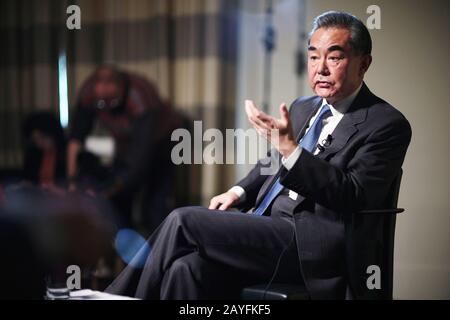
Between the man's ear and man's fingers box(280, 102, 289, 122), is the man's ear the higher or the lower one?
the higher one

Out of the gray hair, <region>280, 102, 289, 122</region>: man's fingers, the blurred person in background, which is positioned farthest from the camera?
the blurred person in background

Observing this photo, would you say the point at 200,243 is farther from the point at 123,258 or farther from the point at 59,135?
the point at 59,135

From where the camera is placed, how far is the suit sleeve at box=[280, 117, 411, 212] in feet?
5.18

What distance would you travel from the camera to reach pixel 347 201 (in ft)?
5.26

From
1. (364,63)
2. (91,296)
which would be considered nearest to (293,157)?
(364,63)

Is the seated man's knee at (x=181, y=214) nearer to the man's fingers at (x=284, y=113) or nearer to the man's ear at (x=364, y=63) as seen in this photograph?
the man's fingers at (x=284, y=113)

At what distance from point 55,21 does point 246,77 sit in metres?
1.26

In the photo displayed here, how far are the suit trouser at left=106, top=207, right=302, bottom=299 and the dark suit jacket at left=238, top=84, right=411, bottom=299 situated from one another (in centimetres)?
7

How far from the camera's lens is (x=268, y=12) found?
2.94m

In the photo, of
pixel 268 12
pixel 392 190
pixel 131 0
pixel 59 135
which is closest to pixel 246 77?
pixel 268 12

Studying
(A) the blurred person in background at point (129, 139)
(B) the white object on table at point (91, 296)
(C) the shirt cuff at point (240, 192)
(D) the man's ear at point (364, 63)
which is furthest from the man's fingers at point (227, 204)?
(A) the blurred person in background at point (129, 139)

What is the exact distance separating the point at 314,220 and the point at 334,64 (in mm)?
487

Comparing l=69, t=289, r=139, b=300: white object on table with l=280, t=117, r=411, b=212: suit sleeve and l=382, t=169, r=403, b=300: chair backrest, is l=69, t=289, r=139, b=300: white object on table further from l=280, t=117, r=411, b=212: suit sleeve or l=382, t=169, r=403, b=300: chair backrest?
l=382, t=169, r=403, b=300: chair backrest

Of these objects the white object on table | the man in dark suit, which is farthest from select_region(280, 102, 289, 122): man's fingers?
the white object on table
